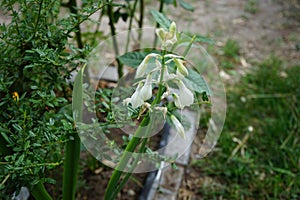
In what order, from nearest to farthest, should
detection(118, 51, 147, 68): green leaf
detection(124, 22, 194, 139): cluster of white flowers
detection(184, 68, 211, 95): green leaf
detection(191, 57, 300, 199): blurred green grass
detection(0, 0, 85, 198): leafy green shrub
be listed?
detection(124, 22, 194, 139): cluster of white flowers < detection(0, 0, 85, 198): leafy green shrub < detection(184, 68, 211, 95): green leaf < detection(118, 51, 147, 68): green leaf < detection(191, 57, 300, 199): blurred green grass

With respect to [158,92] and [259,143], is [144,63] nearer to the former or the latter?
[158,92]

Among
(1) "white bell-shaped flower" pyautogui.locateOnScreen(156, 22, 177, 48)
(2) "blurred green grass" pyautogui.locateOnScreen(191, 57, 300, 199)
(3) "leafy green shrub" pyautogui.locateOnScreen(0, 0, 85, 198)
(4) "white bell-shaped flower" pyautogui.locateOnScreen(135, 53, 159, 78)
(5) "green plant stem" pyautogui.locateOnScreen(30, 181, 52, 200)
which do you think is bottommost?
(2) "blurred green grass" pyautogui.locateOnScreen(191, 57, 300, 199)

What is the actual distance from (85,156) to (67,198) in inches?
21.5

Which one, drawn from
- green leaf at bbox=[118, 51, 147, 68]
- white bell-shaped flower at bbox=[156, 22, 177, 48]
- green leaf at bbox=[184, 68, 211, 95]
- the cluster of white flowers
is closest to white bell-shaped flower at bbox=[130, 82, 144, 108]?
the cluster of white flowers

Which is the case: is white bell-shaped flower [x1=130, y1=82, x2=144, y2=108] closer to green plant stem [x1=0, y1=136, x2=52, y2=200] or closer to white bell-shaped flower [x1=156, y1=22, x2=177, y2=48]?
white bell-shaped flower [x1=156, y1=22, x2=177, y2=48]

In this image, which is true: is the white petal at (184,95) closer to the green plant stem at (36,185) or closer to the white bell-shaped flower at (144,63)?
the white bell-shaped flower at (144,63)

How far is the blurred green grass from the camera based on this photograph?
166cm

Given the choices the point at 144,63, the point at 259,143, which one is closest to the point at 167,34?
the point at 144,63

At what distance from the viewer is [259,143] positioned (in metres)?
1.91

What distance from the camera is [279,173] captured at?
5.65ft

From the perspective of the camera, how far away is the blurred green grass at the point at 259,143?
1.66 metres

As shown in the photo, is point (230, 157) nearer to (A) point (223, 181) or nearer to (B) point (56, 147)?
(A) point (223, 181)

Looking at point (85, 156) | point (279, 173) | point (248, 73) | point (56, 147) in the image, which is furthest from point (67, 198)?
point (248, 73)

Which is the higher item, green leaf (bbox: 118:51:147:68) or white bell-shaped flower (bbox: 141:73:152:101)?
white bell-shaped flower (bbox: 141:73:152:101)
